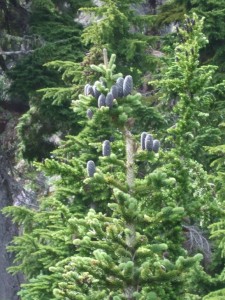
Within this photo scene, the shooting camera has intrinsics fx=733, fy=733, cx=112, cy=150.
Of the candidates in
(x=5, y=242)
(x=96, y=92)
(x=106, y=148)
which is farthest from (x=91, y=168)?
(x=5, y=242)

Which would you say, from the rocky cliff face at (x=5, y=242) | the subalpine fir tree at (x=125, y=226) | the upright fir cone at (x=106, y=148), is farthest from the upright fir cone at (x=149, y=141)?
the rocky cliff face at (x=5, y=242)

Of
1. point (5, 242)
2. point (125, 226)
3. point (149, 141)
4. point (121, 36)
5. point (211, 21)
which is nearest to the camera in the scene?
point (149, 141)

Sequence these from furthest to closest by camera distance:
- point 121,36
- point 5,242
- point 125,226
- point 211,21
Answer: point 5,242, point 121,36, point 211,21, point 125,226

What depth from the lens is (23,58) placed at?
11.3 m

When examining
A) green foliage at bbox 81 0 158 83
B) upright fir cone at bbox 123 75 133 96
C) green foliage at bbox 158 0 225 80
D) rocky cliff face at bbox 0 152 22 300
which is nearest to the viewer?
upright fir cone at bbox 123 75 133 96

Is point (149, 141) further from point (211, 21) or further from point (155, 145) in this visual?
point (211, 21)

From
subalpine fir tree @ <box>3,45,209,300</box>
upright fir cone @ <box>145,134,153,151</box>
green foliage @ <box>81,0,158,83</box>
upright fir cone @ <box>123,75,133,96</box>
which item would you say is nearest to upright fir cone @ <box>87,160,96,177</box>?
subalpine fir tree @ <box>3,45,209,300</box>

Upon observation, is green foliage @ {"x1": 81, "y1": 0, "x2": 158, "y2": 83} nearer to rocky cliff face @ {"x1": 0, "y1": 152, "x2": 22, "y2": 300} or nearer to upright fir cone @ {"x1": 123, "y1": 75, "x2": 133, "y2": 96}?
rocky cliff face @ {"x1": 0, "y1": 152, "x2": 22, "y2": 300}

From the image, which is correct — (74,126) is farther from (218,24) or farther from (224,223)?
(224,223)

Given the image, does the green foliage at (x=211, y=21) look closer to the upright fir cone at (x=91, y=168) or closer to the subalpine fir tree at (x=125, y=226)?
the subalpine fir tree at (x=125, y=226)

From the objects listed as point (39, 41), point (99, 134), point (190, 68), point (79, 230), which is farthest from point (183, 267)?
point (39, 41)

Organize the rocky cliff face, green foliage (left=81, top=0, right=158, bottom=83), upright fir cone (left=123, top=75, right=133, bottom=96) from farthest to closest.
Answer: the rocky cliff face < green foliage (left=81, top=0, right=158, bottom=83) < upright fir cone (left=123, top=75, right=133, bottom=96)

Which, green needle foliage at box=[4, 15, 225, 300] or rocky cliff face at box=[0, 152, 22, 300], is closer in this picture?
green needle foliage at box=[4, 15, 225, 300]

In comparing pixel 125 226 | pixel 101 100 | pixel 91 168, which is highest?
pixel 101 100
